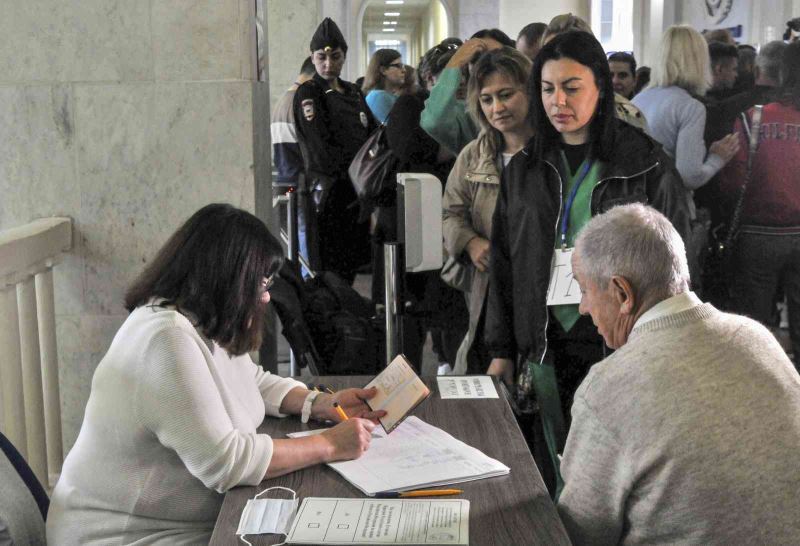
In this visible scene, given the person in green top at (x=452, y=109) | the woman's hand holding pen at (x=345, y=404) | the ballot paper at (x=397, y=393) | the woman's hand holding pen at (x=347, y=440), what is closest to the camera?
the woman's hand holding pen at (x=347, y=440)

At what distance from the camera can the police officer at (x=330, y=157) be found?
485cm

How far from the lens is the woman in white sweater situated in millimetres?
1645

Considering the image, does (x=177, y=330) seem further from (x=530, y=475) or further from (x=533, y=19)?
(x=533, y=19)

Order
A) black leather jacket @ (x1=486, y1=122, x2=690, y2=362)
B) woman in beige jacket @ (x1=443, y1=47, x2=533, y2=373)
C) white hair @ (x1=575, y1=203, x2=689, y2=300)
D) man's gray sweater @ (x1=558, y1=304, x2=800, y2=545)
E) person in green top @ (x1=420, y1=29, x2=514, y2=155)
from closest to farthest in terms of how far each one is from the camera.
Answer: man's gray sweater @ (x1=558, y1=304, x2=800, y2=545), white hair @ (x1=575, y1=203, x2=689, y2=300), black leather jacket @ (x1=486, y1=122, x2=690, y2=362), woman in beige jacket @ (x1=443, y1=47, x2=533, y2=373), person in green top @ (x1=420, y1=29, x2=514, y2=155)

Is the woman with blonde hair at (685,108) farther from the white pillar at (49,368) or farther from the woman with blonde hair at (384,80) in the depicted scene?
the white pillar at (49,368)

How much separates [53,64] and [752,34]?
569 centimetres

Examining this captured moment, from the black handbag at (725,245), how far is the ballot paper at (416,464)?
2432mm

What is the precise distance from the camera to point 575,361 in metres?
2.45

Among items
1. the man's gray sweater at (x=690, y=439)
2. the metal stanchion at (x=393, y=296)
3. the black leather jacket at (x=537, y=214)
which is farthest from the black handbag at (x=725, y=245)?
the man's gray sweater at (x=690, y=439)

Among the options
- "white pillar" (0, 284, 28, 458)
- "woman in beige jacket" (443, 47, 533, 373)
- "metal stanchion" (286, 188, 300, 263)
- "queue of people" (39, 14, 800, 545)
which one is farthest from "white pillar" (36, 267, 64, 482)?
"metal stanchion" (286, 188, 300, 263)

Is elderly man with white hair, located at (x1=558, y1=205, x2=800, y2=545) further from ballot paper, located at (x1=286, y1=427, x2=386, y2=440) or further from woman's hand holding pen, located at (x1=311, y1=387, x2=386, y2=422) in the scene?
woman's hand holding pen, located at (x1=311, y1=387, x2=386, y2=422)

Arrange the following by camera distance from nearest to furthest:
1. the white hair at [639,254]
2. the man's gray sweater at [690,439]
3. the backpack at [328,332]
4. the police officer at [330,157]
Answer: the man's gray sweater at [690,439]
the white hair at [639,254]
the backpack at [328,332]
the police officer at [330,157]

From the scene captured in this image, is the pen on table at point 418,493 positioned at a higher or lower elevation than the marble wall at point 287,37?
lower

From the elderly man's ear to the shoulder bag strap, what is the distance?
2.52 m
